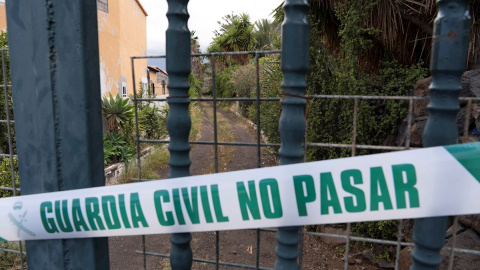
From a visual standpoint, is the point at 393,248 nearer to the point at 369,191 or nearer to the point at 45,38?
the point at 369,191

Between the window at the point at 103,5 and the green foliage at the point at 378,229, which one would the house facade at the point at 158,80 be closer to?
the window at the point at 103,5

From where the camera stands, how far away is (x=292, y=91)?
0.99m

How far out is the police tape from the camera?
940 millimetres

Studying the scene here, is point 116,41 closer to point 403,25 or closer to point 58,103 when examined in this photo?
point 403,25

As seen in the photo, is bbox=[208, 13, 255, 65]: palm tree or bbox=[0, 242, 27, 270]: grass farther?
bbox=[208, 13, 255, 65]: palm tree

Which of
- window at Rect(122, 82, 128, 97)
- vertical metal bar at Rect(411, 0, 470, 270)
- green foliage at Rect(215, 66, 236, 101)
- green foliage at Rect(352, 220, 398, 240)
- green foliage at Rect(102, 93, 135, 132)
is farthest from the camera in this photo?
green foliage at Rect(215, 66, 236, 101)

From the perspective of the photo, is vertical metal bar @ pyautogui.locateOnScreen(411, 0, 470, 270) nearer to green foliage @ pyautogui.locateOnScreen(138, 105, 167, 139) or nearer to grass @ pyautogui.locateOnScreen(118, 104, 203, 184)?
grass @ pyautogui.locateOnScreen(118, 104, 203, 184)

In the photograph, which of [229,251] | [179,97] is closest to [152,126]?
[229,251]

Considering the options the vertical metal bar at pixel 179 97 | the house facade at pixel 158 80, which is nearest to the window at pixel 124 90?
the house facade at pixel 158 80

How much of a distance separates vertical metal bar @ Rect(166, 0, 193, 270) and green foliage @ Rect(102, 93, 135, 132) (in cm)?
664

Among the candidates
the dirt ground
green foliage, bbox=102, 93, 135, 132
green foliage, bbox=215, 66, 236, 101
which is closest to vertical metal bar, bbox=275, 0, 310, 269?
the dirt ground

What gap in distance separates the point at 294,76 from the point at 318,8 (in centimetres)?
417

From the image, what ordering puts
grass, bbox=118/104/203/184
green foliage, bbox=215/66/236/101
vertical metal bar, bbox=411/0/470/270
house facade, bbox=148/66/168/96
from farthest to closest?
green foliage, bbox=215/66/236/101 < house facade, bbox=148/66/168/96 < grass, bbox=118/104/203/184 < vertical metal bar, bbox=411/0/470/270

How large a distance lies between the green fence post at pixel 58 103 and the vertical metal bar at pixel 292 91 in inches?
27.4
